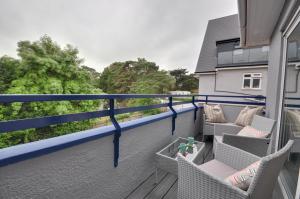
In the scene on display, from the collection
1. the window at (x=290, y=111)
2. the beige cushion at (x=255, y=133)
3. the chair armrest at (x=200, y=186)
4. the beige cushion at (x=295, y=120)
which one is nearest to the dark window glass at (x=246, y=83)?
the beige cushion at (x=255, y=133)

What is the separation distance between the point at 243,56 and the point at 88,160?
1187cm

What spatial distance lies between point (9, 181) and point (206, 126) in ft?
11.7

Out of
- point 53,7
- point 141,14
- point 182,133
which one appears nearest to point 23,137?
point 53,7

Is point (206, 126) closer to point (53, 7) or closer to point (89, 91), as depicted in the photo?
point (89, 91)

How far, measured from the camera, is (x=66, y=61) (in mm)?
10797

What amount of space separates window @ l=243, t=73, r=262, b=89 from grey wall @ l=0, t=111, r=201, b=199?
34.0 ft

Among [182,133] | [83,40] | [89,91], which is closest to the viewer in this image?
[182,133]

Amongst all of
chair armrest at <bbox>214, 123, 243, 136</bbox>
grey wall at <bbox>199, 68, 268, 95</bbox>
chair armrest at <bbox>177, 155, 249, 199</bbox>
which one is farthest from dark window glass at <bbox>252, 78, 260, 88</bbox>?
chair armrest at <bbox>177, 155, 249, 199</bbox>

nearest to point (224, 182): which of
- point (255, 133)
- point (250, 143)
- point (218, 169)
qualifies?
point (218, 169)

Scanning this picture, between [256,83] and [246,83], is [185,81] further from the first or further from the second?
[256,83]

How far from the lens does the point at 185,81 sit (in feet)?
111

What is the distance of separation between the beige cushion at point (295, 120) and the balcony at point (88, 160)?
5.03ft

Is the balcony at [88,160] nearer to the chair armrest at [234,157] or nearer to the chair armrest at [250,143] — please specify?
the chair armrest at [234,157]

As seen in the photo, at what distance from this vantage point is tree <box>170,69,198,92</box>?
3334cm
